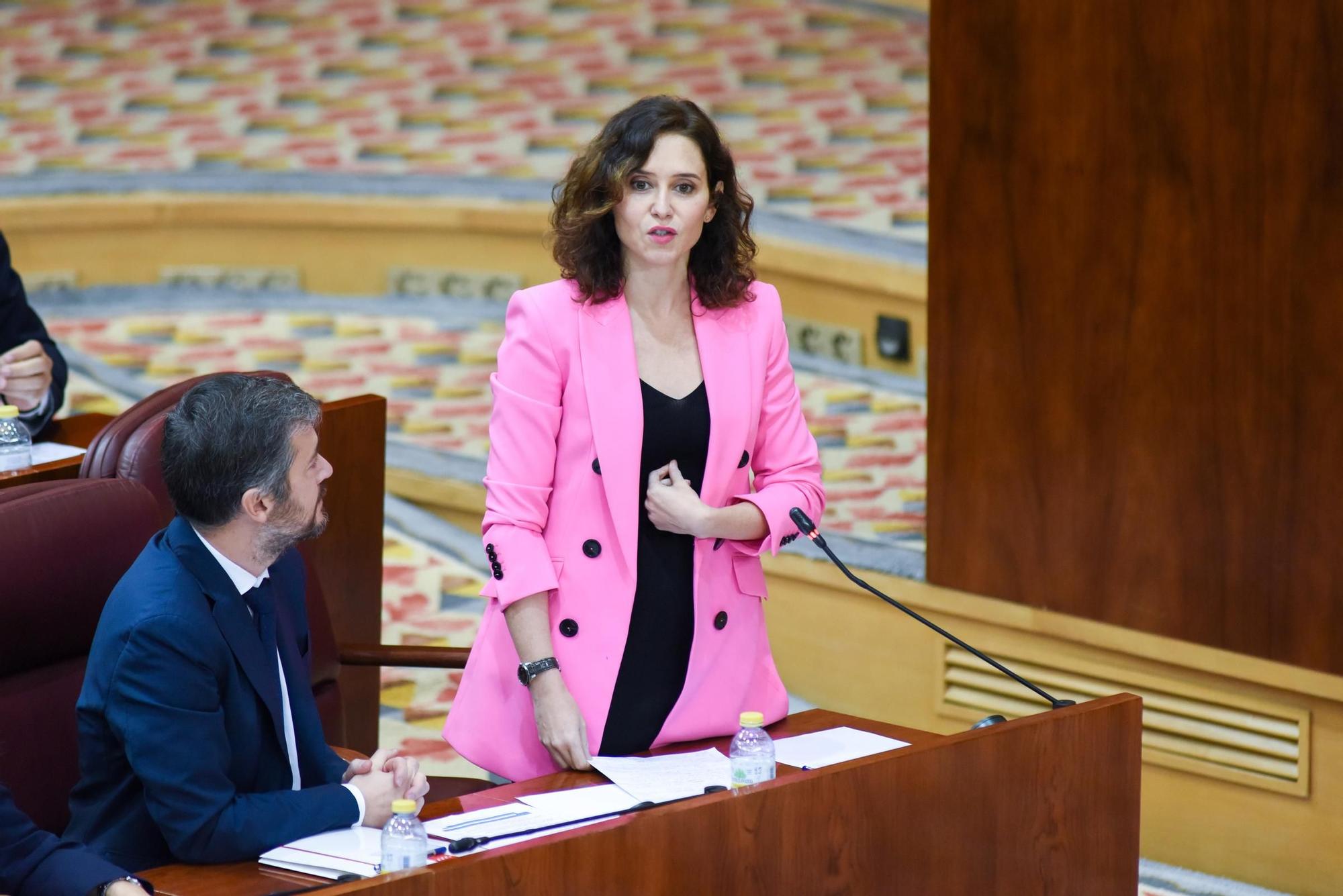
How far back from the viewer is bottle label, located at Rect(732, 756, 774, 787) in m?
1.98

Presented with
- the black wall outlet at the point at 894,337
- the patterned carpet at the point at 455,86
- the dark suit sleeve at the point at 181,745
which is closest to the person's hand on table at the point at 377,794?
the dark suit sleeve at the point at 181,745

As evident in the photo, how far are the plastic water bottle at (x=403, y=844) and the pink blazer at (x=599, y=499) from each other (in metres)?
0.34

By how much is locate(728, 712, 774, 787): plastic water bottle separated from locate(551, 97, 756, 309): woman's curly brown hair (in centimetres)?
52

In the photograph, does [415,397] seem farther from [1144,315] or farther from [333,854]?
[333,854]

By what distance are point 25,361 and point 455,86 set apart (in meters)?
4.46

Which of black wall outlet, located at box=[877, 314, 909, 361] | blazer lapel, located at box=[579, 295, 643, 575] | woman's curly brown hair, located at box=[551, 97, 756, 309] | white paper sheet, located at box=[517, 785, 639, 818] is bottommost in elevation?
white paper sheet, located at box=[517, 785, 639, 818]

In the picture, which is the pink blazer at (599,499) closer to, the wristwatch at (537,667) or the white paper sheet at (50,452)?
the wristwatch at (537,667)

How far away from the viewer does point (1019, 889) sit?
200cm

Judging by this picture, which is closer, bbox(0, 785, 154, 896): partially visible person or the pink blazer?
bbox(0, 785, 154, 896): partially visible person

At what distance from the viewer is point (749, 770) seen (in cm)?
198

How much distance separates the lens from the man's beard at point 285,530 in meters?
1.92

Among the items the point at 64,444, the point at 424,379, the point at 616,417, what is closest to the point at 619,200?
the point at 616,417

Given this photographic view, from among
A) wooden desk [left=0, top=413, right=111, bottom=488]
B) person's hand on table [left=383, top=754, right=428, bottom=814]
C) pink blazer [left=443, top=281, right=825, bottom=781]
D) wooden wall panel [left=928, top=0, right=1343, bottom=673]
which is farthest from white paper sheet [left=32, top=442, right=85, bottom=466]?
wooden wall panel [left=928, top=0, right=1343, bottom=673]

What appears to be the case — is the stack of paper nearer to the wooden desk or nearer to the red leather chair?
the red leather chair
